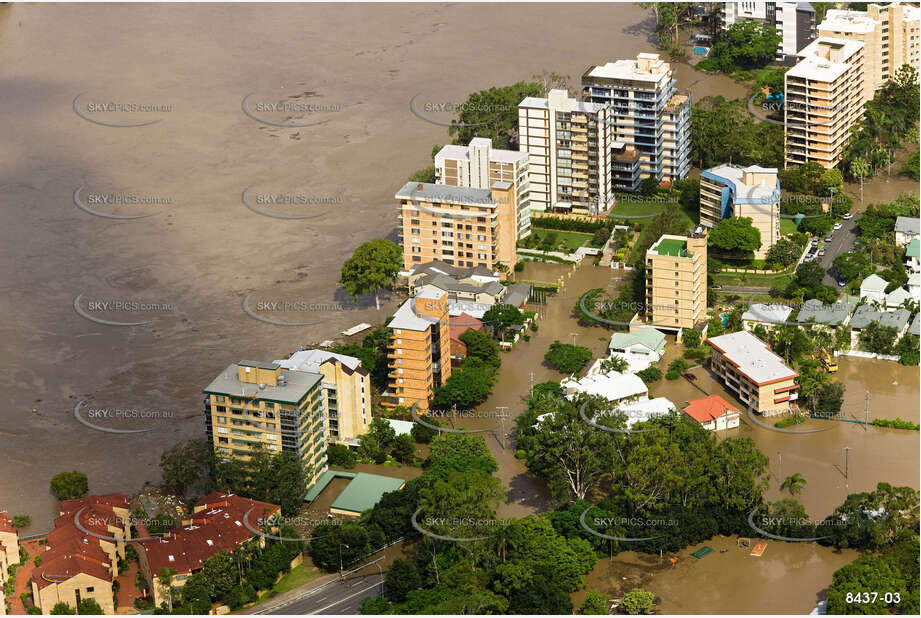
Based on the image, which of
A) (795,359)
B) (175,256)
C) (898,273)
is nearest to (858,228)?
(898,273)

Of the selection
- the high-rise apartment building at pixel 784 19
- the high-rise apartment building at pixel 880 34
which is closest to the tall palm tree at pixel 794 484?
the high-rise apartment building at pixel 880 34

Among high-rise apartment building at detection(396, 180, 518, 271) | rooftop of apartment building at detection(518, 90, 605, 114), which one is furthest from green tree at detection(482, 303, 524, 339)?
rooftop of apartment building at detection(518, 90, 605, 114)

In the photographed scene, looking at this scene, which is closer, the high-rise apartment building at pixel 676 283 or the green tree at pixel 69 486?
the green tree at pixel 69 486

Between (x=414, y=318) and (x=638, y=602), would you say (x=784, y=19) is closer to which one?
(x=414, y=318)

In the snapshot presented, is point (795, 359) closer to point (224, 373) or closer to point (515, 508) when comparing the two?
point (515, 508)

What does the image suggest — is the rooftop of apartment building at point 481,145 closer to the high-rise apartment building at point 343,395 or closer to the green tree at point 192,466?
the high-rise apartment building at point 343,395

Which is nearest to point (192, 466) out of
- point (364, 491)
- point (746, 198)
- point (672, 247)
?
point (364, 491)
